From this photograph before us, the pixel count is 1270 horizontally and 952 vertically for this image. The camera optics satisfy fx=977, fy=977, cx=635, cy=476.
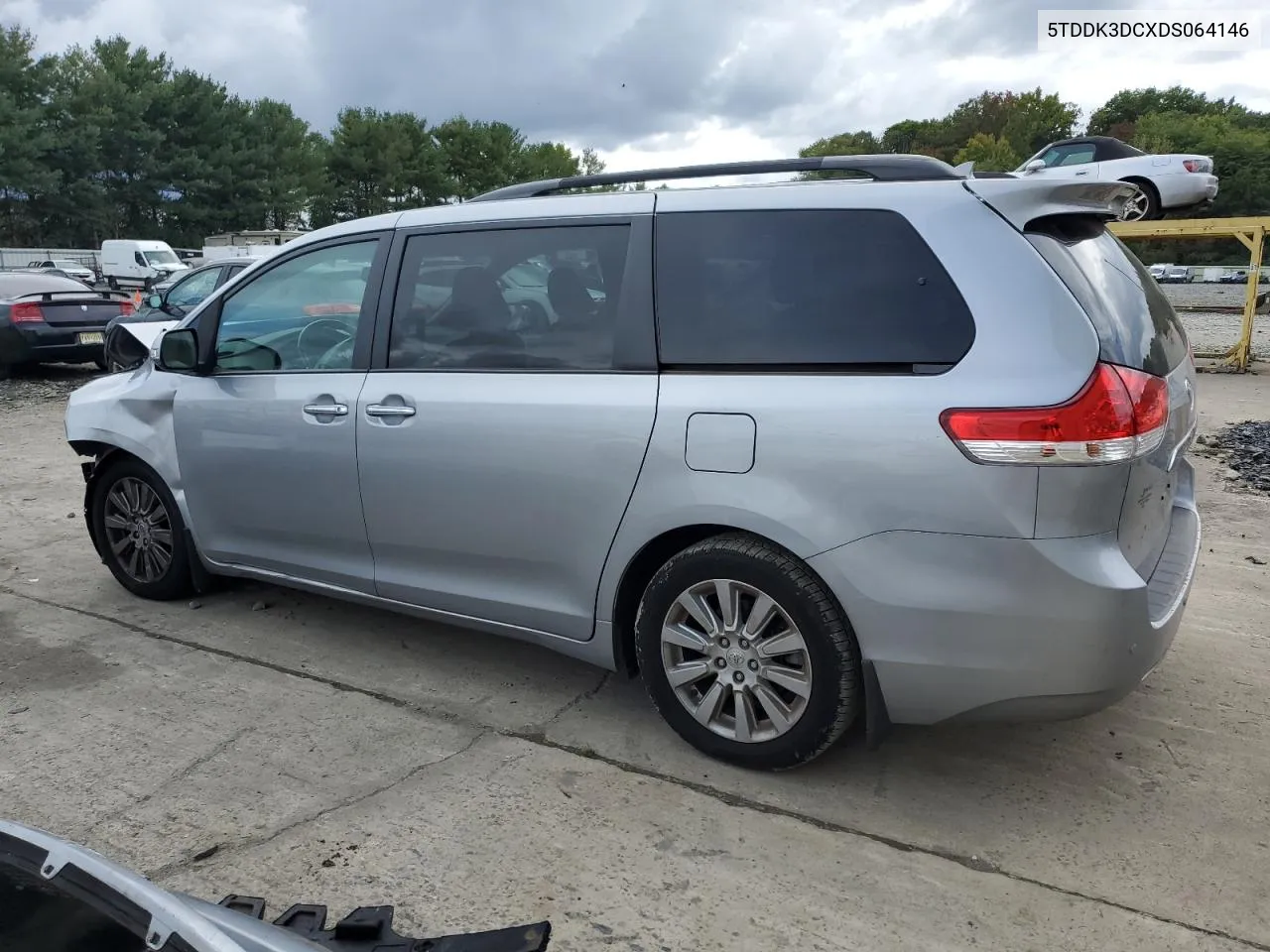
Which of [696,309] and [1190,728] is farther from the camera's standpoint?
[1190,728]

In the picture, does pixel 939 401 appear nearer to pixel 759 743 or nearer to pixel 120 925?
pixel 759 743

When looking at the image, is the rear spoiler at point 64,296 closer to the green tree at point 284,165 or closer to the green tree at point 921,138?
the green tree at point 284,165

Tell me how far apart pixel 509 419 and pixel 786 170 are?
125 centimetres

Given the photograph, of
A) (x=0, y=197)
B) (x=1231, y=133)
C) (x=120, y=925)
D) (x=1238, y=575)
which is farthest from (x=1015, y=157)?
(x=120, y=925)

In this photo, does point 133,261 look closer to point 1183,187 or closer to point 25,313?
→ point 25,313

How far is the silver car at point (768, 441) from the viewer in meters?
2.59

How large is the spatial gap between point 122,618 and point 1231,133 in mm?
66247

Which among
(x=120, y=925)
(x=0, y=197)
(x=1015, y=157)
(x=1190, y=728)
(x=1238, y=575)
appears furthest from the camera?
(x=1015, y=157)

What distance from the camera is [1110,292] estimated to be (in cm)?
281

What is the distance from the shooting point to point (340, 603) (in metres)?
4.79

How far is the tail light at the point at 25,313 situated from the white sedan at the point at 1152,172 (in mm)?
13606

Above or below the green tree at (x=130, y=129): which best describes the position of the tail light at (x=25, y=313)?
below

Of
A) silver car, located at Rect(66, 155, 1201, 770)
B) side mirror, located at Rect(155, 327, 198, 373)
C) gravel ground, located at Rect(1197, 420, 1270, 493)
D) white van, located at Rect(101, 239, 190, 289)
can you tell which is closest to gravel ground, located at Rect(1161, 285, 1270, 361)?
gravel ground, located at Rect(1197, 420, 1270, 493)

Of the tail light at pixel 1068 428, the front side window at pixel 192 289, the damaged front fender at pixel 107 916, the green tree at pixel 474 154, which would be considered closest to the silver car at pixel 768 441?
the tail light at pixel 1068 428
